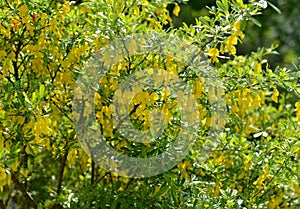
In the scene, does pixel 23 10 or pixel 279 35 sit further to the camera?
pixel 279 35

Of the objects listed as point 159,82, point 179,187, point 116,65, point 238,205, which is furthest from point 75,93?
point 238,205

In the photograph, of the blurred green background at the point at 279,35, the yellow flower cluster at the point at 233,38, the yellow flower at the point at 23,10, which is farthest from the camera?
the blurred green background at the point at 279,35

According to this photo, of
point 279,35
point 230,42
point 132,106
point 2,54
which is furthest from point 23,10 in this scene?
point 279,35

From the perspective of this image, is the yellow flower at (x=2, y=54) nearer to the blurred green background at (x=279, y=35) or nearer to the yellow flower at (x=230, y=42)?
the yellow flower at (x=230, y=42)

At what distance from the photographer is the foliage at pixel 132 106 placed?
1.83 metres

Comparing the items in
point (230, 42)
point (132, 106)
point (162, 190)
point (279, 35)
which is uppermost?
point (279, 35)

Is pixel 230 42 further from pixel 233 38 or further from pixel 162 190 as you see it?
pixel 162 190

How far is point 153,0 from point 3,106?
82cm

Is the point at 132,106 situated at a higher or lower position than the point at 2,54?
lower

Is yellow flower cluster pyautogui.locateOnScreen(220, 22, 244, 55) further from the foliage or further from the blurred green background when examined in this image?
the blurred green background

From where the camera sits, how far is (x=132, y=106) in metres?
1.98

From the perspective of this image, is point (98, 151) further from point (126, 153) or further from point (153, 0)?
point (153, 0)

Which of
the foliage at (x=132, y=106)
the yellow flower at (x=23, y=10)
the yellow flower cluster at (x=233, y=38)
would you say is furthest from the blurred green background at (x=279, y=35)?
the yellow flower at (x=23, y=10)

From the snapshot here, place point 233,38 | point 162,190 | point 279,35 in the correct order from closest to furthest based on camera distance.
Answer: point 233,38 < point 162,190 < point 279,35
